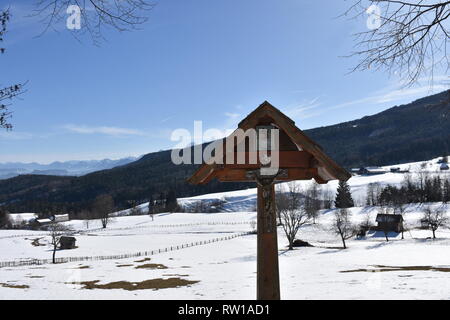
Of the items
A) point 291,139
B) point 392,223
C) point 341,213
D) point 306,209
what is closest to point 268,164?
point 291,139

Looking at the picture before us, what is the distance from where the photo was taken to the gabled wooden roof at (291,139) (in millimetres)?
5219

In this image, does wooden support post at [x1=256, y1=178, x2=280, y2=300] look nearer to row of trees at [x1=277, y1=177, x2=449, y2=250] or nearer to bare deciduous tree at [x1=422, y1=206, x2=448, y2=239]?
row of trees at [x1=277, y1=177, x2=449, y2=250]

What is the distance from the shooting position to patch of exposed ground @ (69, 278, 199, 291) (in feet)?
83.3

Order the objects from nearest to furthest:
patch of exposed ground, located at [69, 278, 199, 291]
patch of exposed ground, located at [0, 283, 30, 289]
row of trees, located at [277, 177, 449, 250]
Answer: patch of exposed ground, located at [69, 278, 199, 291] < patch of exposed ground, located at [0, 283, 30, 289] < row of trees, located at [277, 177, 449, 250]

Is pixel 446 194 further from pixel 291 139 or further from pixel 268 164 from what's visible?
pixel 268 164

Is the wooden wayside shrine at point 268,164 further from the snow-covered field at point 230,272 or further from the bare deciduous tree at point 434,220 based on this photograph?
the bare deciduous tree at point 434,220

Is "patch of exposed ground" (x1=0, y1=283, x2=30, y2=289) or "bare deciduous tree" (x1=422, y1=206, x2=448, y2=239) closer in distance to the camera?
"patch of exposed ground" (x1=0, y1=283, x2=30, y2=289)

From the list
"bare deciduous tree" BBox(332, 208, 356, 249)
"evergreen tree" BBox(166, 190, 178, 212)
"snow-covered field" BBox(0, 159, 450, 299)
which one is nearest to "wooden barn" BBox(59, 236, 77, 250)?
"snow-covered field" BBox(0, 159, 450, 299)

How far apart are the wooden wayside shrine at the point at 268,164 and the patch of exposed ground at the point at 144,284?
21.4 meters

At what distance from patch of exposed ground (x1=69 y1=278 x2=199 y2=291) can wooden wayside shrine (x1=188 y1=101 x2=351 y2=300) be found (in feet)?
70.1

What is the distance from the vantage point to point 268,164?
5531 mm

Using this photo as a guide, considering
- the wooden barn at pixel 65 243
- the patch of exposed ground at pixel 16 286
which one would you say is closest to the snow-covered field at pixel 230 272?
the patch of exposed ground at pixel 16 286

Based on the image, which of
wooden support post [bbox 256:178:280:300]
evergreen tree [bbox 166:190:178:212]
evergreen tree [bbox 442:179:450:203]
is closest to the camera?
wooden support post [bbox 256:178:280:300]

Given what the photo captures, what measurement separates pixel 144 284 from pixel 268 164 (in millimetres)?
24612
